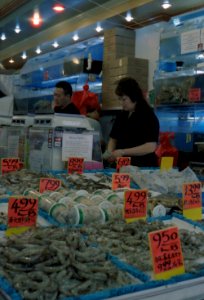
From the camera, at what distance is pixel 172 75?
5.84 meters

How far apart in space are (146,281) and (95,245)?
1.03 ft

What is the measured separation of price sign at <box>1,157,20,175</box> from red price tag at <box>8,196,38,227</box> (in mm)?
1301

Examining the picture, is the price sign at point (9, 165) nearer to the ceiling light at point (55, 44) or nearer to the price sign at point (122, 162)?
the price sign at point (122, 162)

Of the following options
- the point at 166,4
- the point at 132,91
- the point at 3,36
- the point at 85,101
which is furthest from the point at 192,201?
the point at 3,36

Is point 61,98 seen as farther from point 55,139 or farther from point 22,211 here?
point 22,211

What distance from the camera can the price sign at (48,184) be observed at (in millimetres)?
2179

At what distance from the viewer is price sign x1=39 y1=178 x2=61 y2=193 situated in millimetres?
2179

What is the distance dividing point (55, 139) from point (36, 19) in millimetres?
4881

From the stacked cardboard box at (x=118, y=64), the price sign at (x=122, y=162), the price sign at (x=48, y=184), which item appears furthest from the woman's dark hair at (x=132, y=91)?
the stacked cardboard box at (x=118, y=64)

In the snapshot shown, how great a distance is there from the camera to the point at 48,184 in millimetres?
2199

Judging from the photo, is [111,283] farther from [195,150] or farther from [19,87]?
[19,87]

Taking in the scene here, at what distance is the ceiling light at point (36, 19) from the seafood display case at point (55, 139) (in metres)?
4.07

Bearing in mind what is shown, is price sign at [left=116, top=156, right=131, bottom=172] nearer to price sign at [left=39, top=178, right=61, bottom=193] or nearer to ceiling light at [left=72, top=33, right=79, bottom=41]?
price sign at [left=39, top=178, right=61, bottom=193]

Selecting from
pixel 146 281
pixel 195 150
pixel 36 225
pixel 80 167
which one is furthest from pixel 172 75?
pixel 146 281
